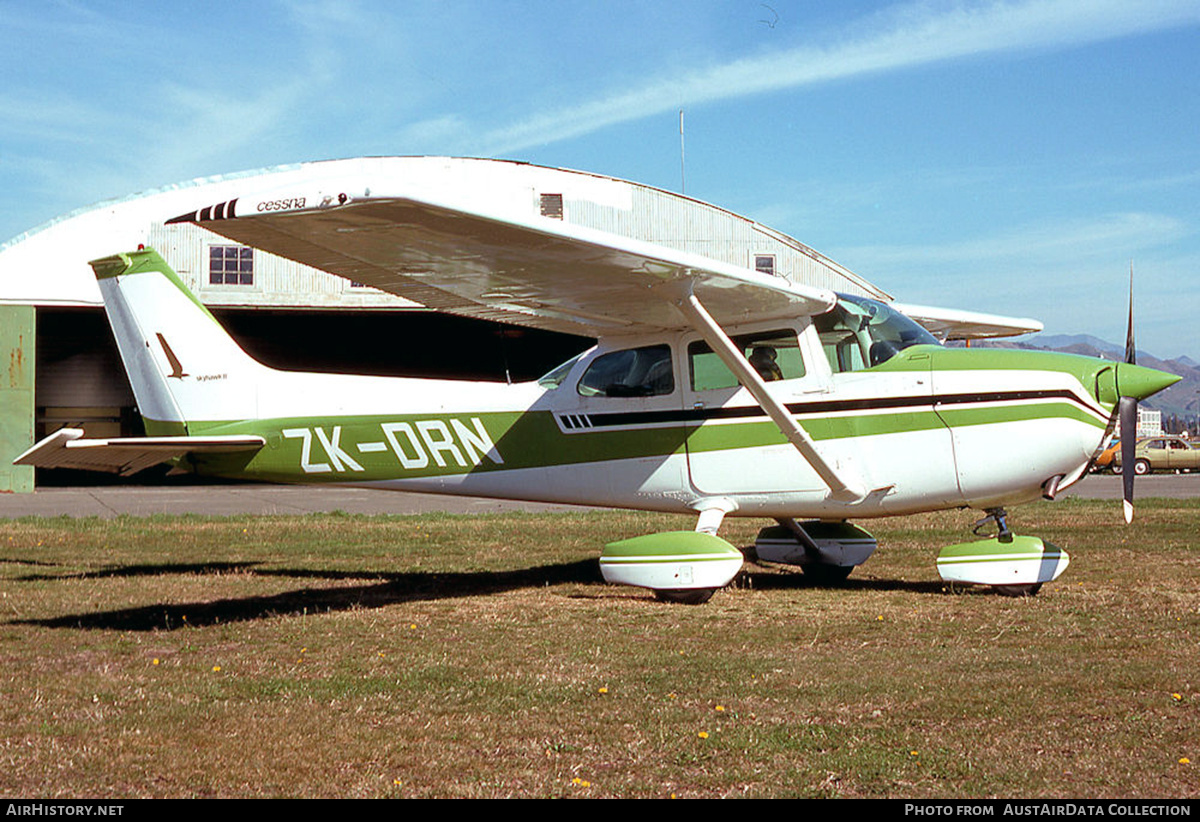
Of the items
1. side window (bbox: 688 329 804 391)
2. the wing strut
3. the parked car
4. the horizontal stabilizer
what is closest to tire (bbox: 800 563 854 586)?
the wing strut

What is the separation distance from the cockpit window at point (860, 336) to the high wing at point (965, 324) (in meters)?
2.53

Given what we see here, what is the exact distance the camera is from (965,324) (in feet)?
41.9

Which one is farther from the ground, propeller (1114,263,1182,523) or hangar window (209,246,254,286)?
hangar window (209,246,254,286)

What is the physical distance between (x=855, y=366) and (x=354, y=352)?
99.8ft

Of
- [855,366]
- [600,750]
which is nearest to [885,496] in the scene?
[855,366]

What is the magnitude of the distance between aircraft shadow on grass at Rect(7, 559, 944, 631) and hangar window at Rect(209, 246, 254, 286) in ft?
62.9

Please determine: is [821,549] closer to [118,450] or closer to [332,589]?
[332,589]

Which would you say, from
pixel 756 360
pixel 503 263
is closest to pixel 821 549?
pixel 756 360

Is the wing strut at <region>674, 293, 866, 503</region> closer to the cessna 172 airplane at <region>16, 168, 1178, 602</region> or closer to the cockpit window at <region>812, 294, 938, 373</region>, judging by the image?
the cessna 172 airplane at <region>16, 168, 1178, 602</region>

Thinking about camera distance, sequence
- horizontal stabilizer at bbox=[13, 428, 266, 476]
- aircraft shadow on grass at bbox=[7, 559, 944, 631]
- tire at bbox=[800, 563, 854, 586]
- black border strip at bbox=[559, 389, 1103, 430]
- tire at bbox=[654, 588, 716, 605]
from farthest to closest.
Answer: tire at bbox=[800, 563, 854, 586], horizontal stabilizer at bbox=[13, 428, 266, 476], tire at bbox=[654, 588, 716, 605], black border strip at bbox=[559, 389, 1103, 430], aircraft shadow on grass at bbox=[7, 559, 944, 631]

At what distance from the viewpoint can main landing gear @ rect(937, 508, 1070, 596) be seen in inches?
344

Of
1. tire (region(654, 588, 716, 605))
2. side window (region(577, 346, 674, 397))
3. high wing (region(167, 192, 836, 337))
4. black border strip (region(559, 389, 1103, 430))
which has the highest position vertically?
high wing (region(167, 192, 836, 337))

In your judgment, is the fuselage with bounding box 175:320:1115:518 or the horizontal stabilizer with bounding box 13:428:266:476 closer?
the fuselage with bounding box 175:320:1115:518

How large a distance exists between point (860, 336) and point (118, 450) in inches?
259
